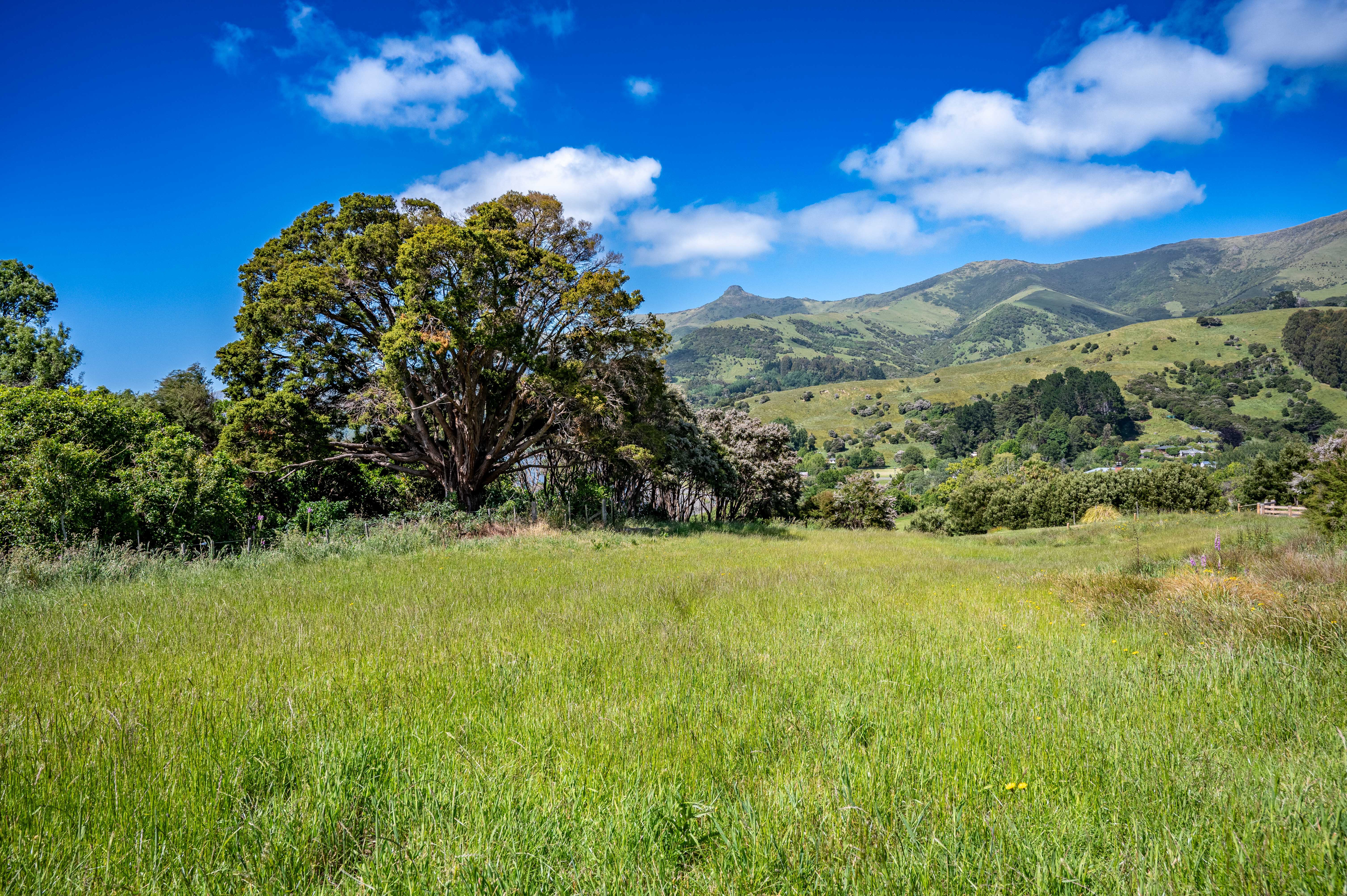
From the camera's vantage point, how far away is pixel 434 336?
15.8m

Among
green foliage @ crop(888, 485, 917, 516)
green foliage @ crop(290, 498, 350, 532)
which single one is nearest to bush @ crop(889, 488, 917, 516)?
green foliage @ crop(888, 485, 917, 516)

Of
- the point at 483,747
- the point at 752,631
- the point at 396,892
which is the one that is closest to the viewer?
the point at 396,892

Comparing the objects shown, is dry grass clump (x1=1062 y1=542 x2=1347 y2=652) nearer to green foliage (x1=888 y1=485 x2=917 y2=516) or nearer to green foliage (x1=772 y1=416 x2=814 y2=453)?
green foliage (x1=888 y1=485 x2=917 y2=516)

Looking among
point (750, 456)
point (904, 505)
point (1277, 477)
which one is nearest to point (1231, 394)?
point (904, 505)

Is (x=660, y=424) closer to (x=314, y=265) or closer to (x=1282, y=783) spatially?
(x=314, y=265)

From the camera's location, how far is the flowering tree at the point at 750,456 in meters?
31.2

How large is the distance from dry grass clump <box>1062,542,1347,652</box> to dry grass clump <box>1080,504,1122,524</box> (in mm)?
32052

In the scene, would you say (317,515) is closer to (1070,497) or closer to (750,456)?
Answer: (750,456)

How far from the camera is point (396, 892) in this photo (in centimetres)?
184

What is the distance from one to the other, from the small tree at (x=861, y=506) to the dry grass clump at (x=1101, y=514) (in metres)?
12.0

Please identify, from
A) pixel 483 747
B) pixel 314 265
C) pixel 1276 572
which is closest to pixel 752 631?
pixel 483 747

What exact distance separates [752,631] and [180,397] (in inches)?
907

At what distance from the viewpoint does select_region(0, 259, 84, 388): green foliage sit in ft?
78.4

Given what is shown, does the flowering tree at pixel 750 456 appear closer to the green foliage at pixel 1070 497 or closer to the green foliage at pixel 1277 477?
the green foliage at pixel 1070 497
